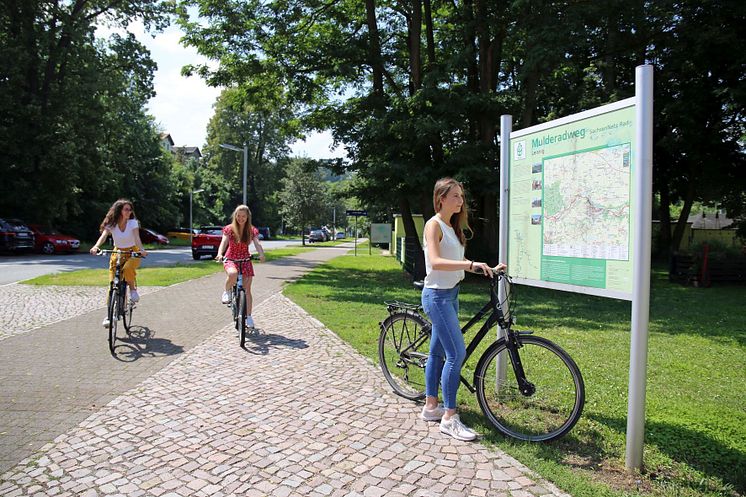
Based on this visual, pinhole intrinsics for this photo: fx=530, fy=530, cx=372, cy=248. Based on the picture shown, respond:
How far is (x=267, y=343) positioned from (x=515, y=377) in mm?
3784

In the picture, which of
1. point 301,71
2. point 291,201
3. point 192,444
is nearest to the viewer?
point 192,444

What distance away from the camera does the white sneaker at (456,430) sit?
387cm

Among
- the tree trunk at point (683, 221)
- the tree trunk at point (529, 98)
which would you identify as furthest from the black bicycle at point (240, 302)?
the tree trunk at point (683, 221)

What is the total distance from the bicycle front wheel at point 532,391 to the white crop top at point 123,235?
205 inches

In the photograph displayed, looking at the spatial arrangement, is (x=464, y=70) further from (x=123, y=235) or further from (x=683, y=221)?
(x=683, y=221)

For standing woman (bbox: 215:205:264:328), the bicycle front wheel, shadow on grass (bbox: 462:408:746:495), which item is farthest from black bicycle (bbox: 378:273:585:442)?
standing woman (bbox: 215:205:264:328)

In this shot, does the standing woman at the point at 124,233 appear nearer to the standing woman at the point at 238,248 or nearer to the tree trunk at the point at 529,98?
the standing woman at the point at 238,248

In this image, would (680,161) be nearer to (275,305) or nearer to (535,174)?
(275,305)

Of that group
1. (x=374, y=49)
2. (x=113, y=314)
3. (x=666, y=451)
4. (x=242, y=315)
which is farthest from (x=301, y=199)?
(x=666, y=451)

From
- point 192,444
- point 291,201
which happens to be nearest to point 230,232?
point 192,444

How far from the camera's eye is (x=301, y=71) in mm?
17828

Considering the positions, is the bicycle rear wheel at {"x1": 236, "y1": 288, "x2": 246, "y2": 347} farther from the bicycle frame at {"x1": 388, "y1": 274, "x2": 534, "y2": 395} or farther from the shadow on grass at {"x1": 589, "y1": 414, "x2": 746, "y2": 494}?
the shadow on grass at {"x1": 589, "y1": 414, "x2": 746, "y2": 494}

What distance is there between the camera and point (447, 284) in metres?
3.95

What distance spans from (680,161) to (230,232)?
74.1 feet
